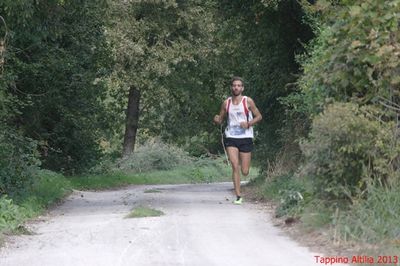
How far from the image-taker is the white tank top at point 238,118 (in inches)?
472

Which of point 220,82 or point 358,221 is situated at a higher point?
point 220,82

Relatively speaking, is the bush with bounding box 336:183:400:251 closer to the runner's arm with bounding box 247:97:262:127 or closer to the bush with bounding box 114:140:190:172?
the runner's arm with bounding box 247:97:262:127

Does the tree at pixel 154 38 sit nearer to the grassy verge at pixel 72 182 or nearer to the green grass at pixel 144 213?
the grassy verge at pixel 72 182

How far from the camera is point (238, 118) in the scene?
12.0 m

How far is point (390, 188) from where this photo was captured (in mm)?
7750

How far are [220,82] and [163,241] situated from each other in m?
28.6

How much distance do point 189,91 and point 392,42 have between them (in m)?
29.0

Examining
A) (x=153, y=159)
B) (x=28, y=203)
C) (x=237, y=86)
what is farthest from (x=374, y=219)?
(x=153, y=159)

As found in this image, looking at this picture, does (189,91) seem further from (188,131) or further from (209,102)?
(188,131)

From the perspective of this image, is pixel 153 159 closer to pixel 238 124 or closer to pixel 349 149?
pixel 238 124

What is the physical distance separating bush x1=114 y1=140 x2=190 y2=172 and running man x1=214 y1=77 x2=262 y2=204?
22782mm

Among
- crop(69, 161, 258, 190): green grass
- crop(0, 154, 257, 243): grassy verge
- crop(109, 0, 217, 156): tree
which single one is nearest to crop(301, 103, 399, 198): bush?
crop(0, 154, 257, 243): grassy verge

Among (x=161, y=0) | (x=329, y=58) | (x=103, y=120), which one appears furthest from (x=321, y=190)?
(x=161, y=0)

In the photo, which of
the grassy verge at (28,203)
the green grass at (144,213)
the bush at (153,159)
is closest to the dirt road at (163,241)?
the green grass at (144,213)
